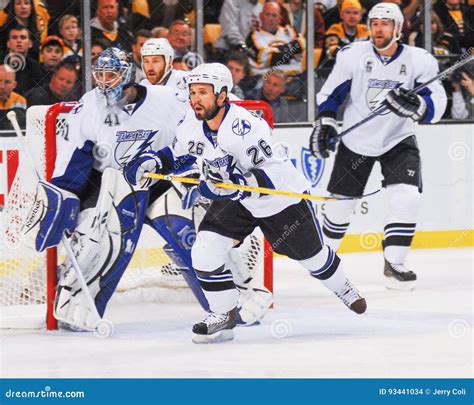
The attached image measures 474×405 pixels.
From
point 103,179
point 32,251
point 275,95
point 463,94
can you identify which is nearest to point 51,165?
point 103,179

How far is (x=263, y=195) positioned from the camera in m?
5.24

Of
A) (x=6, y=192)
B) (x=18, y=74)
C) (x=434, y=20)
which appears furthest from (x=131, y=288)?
(x=434, y=20)

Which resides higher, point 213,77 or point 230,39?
point 213,77

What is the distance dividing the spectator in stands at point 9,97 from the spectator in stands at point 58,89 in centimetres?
5

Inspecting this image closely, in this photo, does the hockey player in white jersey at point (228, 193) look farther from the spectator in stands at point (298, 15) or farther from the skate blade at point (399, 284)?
the spectator in stands at point (298, 15)

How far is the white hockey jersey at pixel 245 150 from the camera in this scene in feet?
16.8

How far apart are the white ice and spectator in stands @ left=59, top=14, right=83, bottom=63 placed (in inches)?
58.7

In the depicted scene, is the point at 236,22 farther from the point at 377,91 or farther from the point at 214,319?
the point at 214,319

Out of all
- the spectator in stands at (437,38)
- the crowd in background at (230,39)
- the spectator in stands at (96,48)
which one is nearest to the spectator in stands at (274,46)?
the crowd in background at (230,39)

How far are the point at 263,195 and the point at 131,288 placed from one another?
1.35 meters

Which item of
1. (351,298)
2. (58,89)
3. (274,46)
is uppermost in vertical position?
(274,46)

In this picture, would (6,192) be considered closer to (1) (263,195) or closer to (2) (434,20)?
(1) (263,195)

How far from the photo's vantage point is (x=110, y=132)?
5551mm

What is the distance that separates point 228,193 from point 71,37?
239 cm
